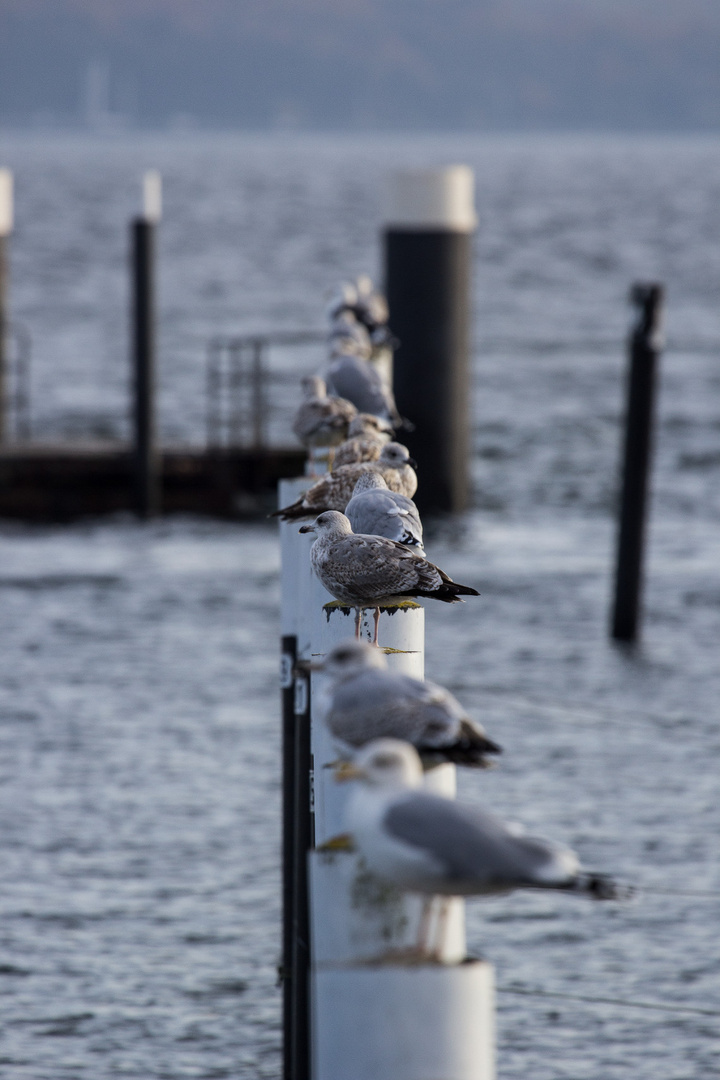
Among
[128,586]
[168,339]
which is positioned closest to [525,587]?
[128,586]

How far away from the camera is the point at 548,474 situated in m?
21.9

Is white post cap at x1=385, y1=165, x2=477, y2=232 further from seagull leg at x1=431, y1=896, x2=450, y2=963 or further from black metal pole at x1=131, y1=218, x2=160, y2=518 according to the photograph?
seagull leg at x1=431, y1=896, x2=450, y2=963

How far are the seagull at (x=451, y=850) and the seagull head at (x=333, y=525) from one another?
1893 millimetres

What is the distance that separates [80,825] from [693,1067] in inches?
140

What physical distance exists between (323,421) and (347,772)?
166 inches

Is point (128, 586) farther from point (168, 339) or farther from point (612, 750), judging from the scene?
point (168, 339)

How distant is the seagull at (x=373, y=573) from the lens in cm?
440

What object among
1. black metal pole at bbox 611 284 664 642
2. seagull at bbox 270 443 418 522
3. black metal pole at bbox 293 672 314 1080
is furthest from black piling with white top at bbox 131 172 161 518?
black metal pole at bbox 293 672 314 1080

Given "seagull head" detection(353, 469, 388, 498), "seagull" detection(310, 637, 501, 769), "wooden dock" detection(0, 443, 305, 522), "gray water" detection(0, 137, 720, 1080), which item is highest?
"seagull head" detection(353, 469, 388, 498)

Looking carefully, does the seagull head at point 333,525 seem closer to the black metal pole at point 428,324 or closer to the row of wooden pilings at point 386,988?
the row of wooden pilings at point 386,988

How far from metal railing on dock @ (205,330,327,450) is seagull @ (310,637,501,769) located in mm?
10744

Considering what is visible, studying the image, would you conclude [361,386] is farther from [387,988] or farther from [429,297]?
[429,297]

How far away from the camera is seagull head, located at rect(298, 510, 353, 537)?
15.5ft

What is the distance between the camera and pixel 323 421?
24.3 feet
